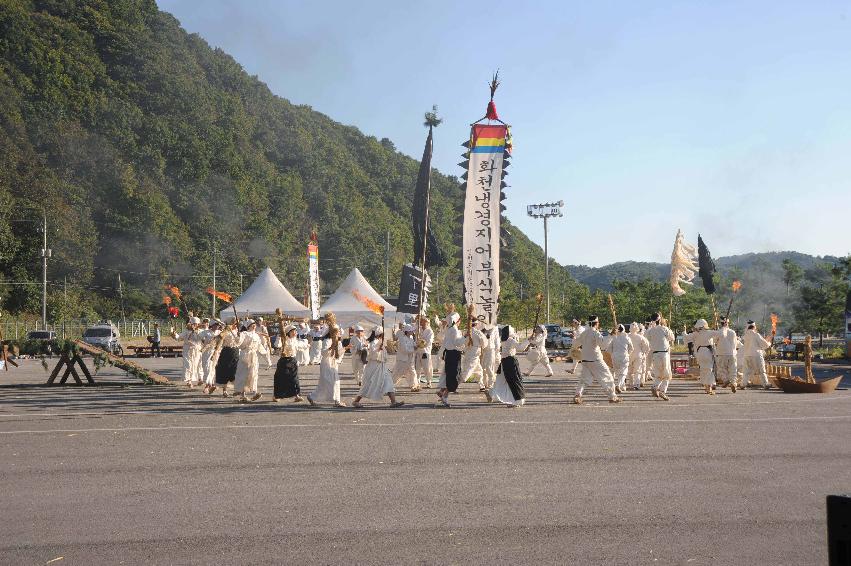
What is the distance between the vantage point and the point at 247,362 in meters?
16.7

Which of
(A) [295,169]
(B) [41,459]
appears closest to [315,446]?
(B) [41,459]

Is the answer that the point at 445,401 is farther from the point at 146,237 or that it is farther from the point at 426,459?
the point at 146,237

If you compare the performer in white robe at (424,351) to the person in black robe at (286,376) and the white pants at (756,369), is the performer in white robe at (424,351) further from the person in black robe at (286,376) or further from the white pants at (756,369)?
the white pants at (756,369)

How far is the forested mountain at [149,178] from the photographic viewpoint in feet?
195

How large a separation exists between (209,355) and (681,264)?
15042 mm

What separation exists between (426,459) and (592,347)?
743 centimetres

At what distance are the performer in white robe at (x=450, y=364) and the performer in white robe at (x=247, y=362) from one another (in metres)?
3.69

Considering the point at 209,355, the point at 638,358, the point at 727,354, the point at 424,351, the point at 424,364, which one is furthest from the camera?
the point at 424,364

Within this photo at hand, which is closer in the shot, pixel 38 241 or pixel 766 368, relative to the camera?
pixel 766 368

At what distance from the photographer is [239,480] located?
8.34m

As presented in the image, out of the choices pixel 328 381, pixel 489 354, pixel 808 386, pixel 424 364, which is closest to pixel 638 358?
pixel 489 354

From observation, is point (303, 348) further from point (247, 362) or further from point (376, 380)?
point (376, 380)

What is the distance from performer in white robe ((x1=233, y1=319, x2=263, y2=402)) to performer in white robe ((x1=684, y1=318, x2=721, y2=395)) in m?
9.86

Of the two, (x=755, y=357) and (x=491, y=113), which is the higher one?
(x=491, y=113)
